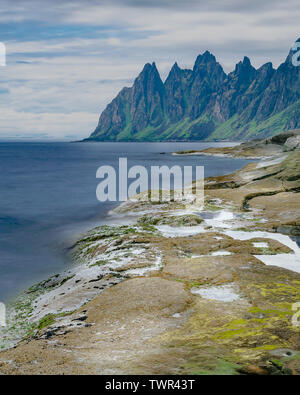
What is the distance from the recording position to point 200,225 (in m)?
36.8

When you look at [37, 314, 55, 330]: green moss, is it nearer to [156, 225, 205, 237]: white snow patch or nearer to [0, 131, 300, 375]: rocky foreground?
[0, 131, 300, 375]: rocky foreground

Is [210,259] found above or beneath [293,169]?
beneath

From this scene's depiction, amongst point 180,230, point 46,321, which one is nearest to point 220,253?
point 180,230

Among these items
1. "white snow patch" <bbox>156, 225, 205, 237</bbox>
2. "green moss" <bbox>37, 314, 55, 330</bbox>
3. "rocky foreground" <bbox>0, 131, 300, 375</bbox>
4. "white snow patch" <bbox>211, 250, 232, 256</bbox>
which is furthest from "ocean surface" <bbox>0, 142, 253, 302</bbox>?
"white snow patch" <bbox>211, 250, 232, 256</bbox>

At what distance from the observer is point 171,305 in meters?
17.9

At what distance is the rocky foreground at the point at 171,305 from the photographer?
12.5 meters

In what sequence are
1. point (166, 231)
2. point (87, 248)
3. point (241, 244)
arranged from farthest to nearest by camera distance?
point (166, 231) → point (87, 248) → point (241, 244)

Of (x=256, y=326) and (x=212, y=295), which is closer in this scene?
(x=256, y=326)

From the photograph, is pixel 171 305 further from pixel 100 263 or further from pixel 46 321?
pixel 100 263

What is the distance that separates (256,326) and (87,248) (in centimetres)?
2037

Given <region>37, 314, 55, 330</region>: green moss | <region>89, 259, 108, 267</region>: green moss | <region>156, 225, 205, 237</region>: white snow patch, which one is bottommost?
<region>37, 314, 55, 330</region>: green moss

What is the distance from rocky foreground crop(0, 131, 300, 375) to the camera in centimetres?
1252

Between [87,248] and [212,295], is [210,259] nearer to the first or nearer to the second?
[212,295]
